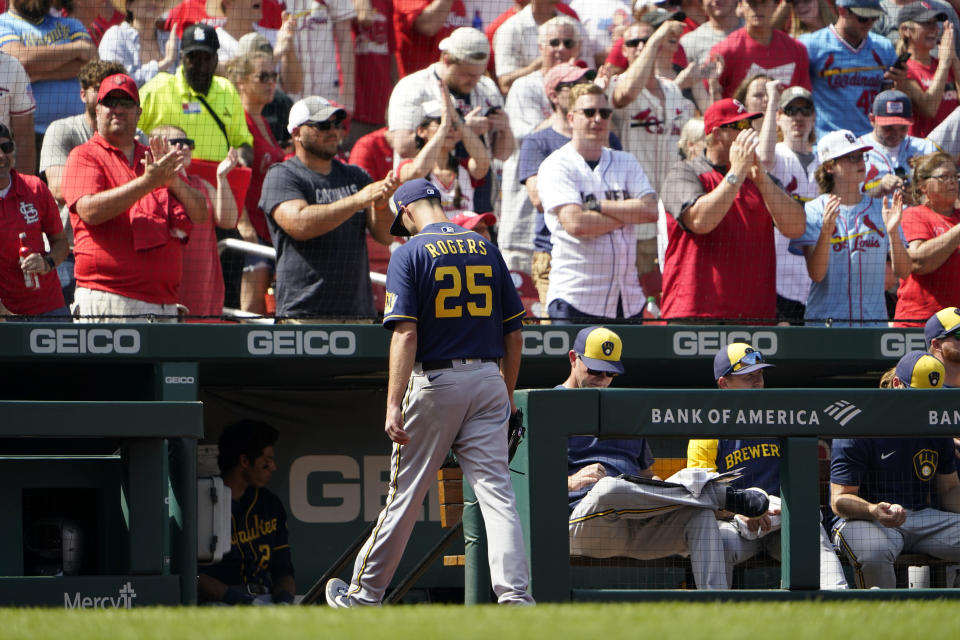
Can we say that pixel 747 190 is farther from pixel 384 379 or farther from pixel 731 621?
pixel 731 621

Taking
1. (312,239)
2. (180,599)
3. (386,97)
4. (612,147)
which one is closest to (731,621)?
(180,599)

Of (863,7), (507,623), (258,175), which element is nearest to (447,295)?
(507,623)

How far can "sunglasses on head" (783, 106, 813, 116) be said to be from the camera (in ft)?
30.6

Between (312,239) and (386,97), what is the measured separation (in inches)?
128

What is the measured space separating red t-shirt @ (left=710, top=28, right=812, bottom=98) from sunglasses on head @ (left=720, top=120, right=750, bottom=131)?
247cm

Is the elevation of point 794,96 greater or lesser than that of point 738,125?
greater

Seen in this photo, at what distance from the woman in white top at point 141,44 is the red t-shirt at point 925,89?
5676 millimetres

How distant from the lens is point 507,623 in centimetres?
408

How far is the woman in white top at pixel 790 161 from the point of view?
28.2 feet

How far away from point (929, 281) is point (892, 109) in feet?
5.72

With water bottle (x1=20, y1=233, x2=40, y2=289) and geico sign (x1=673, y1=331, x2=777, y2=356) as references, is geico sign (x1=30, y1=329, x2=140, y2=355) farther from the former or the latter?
geico sign (x1=673, y1=331, x2=777, y2=356)

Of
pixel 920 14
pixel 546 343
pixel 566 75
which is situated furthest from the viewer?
pixel 920 14

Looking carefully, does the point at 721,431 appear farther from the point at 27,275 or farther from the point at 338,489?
the point at 27,275

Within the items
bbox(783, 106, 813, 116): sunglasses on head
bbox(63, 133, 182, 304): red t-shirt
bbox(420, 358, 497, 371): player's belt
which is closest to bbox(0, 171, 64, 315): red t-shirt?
bbox(63, 133, 182, 304): red t-shirt
